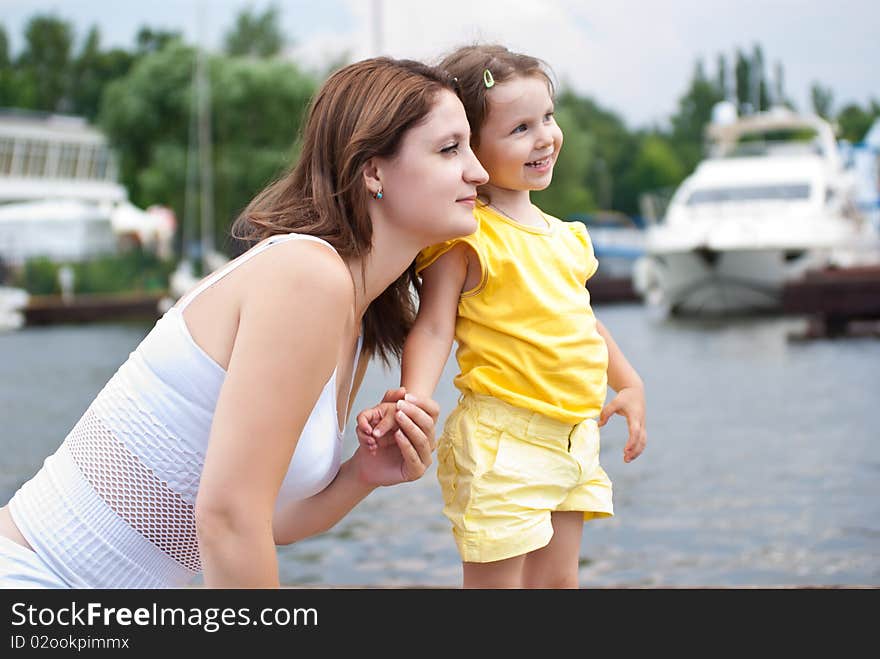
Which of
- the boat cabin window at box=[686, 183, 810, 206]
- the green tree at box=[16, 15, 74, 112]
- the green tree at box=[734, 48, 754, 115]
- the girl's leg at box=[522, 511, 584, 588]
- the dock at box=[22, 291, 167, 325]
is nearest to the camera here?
the girl's leg at box=[522, 511, 584, 588]

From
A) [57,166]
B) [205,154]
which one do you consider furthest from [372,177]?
[57,166]

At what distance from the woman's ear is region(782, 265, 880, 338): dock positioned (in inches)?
639

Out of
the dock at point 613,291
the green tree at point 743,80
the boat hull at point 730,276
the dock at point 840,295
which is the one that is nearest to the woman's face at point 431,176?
the dock at point 840,295

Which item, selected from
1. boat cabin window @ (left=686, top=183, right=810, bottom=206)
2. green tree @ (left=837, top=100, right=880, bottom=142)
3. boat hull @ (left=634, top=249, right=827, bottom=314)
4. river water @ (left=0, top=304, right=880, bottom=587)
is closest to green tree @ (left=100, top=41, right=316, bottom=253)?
boat cabin window @ (left=686, top=183, right=810, bottom=206)

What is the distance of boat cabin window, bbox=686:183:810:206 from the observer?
27.3m

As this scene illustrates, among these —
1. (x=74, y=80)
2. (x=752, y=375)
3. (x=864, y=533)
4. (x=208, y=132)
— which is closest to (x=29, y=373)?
(x=752, y=375)

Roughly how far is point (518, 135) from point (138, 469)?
0.97 meters

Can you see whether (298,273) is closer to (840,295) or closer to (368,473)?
(368,473)

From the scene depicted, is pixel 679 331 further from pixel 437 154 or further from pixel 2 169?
pixel 2 169

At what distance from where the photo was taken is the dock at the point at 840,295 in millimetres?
17453

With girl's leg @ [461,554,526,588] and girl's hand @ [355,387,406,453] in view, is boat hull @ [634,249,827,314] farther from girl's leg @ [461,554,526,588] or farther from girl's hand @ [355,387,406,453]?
girl's hand @ [355,387,406,453]

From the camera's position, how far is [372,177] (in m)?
2.06

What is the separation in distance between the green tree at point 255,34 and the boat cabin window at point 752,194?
→ 106 feet
